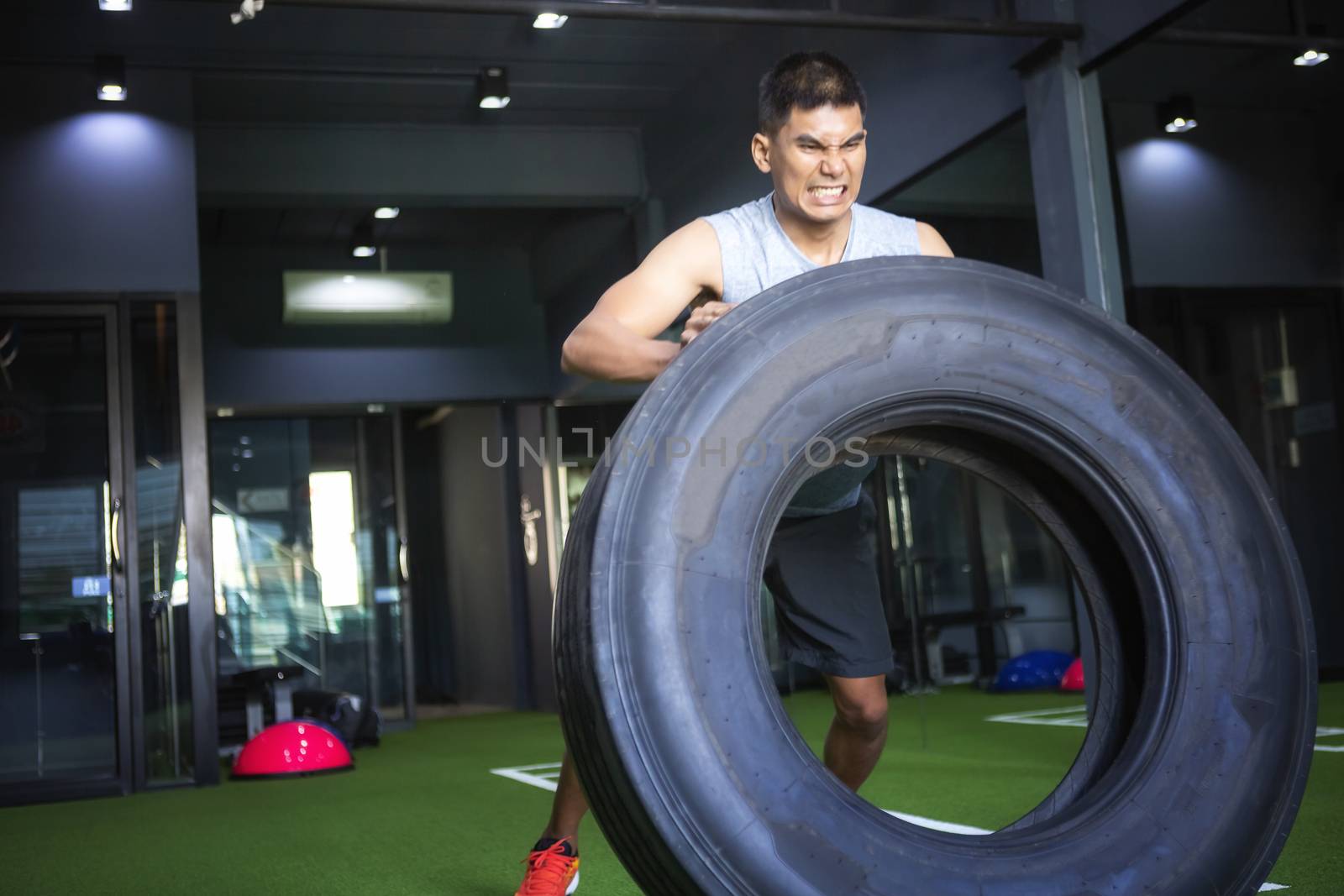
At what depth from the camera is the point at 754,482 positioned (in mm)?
1194

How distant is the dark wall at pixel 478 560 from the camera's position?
9.12 metres

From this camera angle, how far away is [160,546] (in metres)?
5.20

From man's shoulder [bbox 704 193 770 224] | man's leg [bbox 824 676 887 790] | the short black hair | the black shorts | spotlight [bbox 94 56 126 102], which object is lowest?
man's leg [bbox 824 676 887 790]

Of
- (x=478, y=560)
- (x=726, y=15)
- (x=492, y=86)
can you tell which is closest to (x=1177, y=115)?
(x=726, y=15)

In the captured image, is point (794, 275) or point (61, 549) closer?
point (794, 275)

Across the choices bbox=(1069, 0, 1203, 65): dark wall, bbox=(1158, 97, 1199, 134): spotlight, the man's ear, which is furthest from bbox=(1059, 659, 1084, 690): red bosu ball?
the man's ear

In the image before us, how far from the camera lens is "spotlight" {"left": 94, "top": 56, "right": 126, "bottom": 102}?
5152mm

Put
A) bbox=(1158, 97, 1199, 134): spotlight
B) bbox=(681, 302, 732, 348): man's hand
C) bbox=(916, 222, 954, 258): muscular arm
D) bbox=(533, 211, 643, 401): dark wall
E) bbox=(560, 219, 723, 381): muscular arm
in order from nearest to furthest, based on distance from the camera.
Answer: bbox=(681, 302, 732, 348): man's hand
bbox=(560, 219, 723, 381): muscular arm
bbox=(916, 222, 954, 258): muscular arm
bbox=(1158, 97, 1199, 134): spotlight
bbox=(533, 211, 643, 401): dark wall

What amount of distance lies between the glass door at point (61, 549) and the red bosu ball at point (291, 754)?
506mm

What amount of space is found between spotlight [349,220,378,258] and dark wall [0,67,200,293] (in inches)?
94.7

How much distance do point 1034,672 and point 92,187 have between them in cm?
510

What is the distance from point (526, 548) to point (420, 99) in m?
3.67

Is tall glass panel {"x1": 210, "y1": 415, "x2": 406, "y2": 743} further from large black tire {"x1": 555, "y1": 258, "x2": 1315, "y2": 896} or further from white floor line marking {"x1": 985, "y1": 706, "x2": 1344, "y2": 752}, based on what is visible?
large black tire {"x1": 555, "y1": 258, "x2": 1315, "y2": 896}

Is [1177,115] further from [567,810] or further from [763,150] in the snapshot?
[567,810]
